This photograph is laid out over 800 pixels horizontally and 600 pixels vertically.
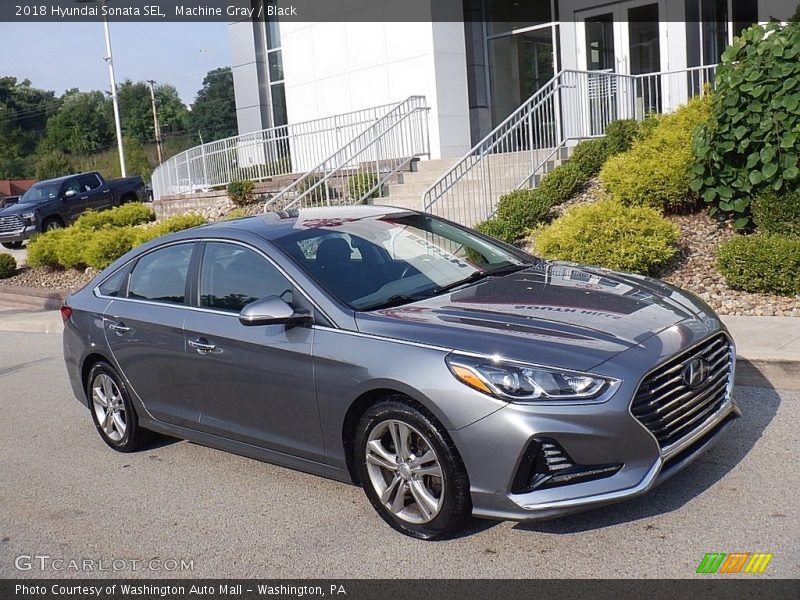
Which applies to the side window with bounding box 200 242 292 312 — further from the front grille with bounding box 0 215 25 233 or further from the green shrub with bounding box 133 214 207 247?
the front grille with bounding box 0 215 25 233

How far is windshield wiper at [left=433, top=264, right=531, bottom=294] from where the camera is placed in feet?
16.6

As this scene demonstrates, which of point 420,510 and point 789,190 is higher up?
point 789,190

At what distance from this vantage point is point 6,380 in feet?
30.5

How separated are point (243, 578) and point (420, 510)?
3.02ft

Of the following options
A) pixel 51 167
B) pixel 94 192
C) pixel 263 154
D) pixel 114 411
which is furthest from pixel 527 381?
pixel 51 167

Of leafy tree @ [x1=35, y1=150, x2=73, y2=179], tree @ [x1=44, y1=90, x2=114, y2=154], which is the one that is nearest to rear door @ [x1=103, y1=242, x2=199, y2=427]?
leafy tree @ [x1=35, y1=150, x2=73, y2=179]

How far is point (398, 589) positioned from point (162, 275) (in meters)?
2.96

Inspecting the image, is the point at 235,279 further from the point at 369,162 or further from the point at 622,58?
the point at 622,58

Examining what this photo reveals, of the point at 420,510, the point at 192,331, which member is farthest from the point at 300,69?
the point at 420,510

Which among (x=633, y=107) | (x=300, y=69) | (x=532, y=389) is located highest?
(x=300, y=69)

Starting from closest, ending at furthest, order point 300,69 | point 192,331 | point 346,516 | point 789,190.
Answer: point 346,516 → point 192,331 → point 789,190 → point 300,69

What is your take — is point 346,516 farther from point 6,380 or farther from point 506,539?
point 6,380

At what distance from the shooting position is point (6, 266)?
718 inches

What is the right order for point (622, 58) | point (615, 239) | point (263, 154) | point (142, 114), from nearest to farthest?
point (615, 239) < point (622, 58) < point (263, 154) < point (142, 114)
